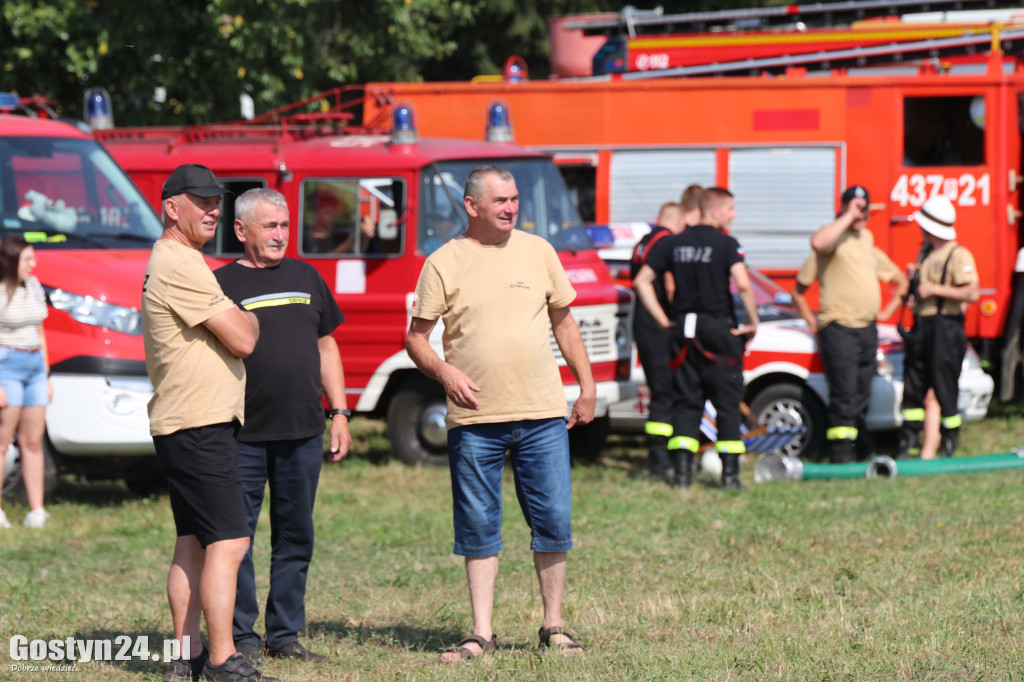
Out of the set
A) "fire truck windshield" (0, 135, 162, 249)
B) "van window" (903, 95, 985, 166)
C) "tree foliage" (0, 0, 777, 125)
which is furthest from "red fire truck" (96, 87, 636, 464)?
"tree foliage" (0, 0, 777, 125)

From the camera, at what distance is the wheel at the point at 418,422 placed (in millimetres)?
10109

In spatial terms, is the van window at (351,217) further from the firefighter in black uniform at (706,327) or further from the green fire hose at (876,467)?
the green fire hose at (876,467)

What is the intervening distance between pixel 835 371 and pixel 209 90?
8.30 meters

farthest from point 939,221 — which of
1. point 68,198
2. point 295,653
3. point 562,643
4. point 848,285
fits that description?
point 295,653

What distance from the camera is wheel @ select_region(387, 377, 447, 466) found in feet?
Result: 33.2

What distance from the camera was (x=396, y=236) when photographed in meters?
9.89

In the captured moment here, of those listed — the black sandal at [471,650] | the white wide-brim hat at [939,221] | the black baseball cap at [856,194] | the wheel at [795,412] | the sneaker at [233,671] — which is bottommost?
the black sandal at [471,650]

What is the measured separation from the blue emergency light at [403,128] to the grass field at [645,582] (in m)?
2.48

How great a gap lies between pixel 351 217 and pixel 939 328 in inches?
172

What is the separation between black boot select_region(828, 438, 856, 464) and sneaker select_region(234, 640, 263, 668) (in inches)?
220

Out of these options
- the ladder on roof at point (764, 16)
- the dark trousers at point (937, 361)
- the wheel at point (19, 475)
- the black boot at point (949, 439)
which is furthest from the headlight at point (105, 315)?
the ladder on roof at point (764, 16)

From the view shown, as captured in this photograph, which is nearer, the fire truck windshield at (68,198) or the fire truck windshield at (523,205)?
the fire truck windshield at (68,198)

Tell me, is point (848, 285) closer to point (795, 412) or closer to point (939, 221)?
point (939, 221)

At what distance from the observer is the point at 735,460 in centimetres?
908
